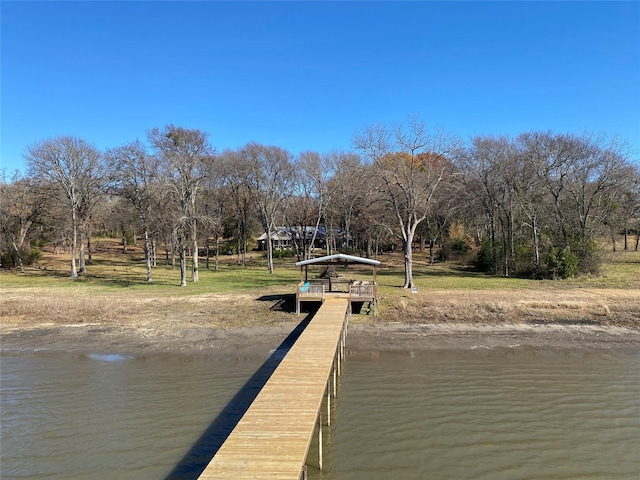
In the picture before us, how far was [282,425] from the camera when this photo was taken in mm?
8109

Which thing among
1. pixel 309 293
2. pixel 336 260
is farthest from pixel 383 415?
pixel 336 260

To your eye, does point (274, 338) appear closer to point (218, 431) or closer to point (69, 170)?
point (218, 431)

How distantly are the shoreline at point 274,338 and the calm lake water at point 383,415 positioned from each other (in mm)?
1054

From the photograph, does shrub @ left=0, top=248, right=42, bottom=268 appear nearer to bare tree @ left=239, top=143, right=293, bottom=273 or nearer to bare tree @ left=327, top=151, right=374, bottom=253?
bare tree @ left=239, top=143, right=293, bottom=273

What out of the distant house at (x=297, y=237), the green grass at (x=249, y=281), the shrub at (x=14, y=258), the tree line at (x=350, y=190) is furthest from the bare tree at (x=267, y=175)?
the shrub at (x=14, y=258)

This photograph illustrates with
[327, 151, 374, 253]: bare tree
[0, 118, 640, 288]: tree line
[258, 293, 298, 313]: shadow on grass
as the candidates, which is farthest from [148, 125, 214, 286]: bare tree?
[327, 151, 374, 253]: bare tree

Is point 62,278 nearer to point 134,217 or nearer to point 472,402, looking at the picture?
point 134,217

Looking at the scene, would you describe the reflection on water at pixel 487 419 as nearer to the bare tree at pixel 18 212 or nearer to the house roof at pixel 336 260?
the house roof at pixel 336 260

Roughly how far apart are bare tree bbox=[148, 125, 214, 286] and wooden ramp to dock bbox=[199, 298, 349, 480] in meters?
21.6

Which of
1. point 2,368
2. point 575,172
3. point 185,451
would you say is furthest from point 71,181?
point 575,172

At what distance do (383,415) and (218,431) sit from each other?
13.7 feet

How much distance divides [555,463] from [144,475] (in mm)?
8450

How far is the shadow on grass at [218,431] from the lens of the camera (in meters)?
8.44

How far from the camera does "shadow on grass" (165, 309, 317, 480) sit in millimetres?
8438
